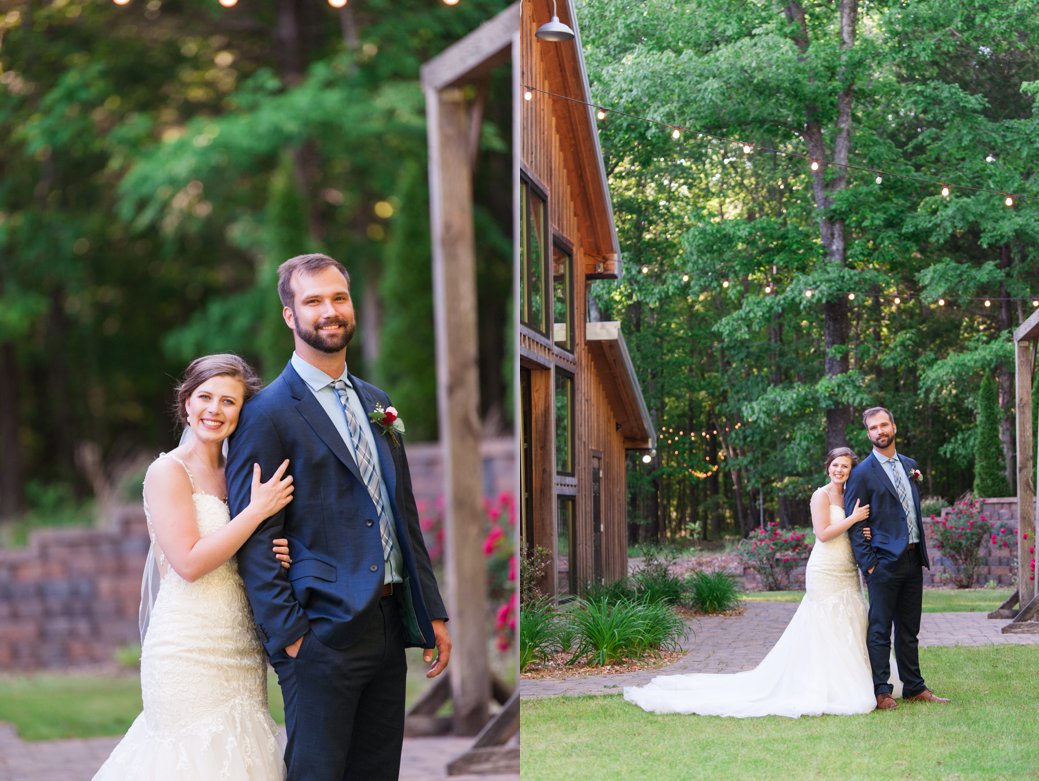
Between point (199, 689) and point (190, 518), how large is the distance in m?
0.44

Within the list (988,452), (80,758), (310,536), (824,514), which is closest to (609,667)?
(824,514)

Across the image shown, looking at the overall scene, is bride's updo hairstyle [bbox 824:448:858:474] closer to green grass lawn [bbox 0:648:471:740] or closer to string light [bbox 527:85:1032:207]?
string light [bbox 527:85:1032:207]

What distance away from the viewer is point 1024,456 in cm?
367

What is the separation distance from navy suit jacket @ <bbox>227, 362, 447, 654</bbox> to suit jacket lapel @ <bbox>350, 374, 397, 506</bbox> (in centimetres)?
13

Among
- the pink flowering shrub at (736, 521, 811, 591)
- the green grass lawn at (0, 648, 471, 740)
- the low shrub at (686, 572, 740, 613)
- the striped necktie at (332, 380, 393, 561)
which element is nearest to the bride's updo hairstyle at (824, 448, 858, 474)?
the pink flowering shrub at (736, 521, 811, 591)

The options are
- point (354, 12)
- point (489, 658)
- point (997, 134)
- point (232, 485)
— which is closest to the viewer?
point (232, 485)

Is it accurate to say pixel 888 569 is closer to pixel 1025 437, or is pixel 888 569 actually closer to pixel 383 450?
pixel 1025 437

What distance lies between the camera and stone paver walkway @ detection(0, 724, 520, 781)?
421 centimetres

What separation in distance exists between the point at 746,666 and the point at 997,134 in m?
2.13

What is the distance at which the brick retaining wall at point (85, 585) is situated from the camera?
4.02m

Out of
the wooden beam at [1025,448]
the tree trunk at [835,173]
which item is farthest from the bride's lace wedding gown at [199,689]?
the wooden beam at [1025,448]

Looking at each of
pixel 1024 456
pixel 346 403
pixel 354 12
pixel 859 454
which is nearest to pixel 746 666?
pixel 859 454

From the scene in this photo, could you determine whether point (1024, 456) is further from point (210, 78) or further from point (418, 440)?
point (210, 78)

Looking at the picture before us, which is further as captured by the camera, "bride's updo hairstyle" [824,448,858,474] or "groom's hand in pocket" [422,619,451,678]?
"bride's updo hairstyle" [824,448,858,474]
